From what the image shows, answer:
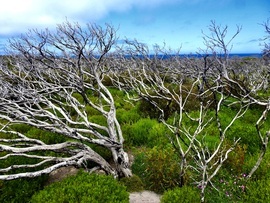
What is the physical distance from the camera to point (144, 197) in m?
5.35

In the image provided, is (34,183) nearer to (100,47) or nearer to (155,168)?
(155,168)

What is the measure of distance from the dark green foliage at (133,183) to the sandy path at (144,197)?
10 centimetres

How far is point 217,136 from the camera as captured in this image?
7949 mm

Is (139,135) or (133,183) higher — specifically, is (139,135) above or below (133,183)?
above

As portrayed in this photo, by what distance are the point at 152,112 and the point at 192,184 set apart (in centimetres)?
530

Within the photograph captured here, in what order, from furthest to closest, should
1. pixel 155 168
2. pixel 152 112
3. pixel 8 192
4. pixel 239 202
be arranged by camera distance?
pixel 152 112 < pixel 155 168 < pixel 8 192 < pixel 239 202

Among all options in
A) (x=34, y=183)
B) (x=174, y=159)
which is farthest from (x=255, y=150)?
(x=34, y=183)

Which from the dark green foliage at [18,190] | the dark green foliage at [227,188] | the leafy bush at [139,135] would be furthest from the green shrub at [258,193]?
the dark green foliage at [18,190]

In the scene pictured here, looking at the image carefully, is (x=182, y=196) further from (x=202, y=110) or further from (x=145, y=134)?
(x=202, y=110)

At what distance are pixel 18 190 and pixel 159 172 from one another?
2.82 metres

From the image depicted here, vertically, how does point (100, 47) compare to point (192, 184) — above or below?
above

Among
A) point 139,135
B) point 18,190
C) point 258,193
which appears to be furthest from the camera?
point 139,135

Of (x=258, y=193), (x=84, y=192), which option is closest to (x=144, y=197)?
(x=84, y=192)

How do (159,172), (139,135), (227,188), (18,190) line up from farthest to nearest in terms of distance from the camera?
(139,135)
(159,172)
(227,188)
(18,190)
